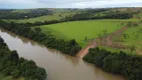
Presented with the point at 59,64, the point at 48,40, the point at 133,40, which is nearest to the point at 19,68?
the point at 59,64

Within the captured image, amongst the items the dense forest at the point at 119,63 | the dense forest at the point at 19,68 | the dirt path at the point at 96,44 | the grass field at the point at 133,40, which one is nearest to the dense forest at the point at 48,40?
the dirt path at the point at 96,44

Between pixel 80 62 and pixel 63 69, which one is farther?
pixel 80 62

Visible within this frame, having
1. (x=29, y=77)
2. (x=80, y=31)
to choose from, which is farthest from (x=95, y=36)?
(x=29, y=77)

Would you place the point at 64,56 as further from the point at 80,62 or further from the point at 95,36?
the point at 95,36

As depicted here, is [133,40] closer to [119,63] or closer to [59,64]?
[119,63]

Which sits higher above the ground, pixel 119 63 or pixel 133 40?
pixel 119 63

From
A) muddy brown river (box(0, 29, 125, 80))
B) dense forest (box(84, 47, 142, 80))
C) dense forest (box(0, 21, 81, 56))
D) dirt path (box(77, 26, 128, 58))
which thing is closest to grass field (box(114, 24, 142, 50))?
dirt path (box(77, 26, 128, 58))

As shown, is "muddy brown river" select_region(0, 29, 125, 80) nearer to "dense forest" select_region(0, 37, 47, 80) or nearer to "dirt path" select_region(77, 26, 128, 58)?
"dirt path" select_region(77, 26, 128, 58)
